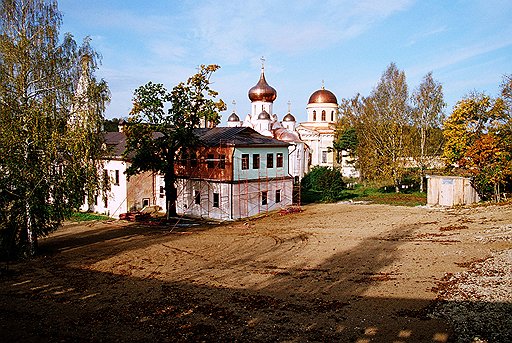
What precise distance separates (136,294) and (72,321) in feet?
8.52

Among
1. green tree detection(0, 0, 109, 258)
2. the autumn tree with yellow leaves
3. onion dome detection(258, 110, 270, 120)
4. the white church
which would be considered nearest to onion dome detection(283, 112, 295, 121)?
the white church

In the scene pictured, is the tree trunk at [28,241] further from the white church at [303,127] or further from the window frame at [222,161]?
the white church at [303,127]

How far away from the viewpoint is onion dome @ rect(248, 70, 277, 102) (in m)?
50.4

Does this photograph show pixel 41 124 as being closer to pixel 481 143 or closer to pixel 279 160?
pixel 279 160

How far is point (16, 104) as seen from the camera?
17516 mm

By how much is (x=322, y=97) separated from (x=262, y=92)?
54.1 feet

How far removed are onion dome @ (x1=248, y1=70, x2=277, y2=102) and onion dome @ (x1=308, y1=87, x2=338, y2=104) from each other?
14.8 metres

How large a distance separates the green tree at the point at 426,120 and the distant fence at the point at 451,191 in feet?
22.7

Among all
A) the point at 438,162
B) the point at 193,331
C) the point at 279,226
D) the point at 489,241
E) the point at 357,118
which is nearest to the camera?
the point at 193,331

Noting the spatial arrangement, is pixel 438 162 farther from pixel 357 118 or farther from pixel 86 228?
pixel 86 228

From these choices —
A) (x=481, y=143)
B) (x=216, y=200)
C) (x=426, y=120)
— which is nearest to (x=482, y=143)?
(x=481, y=143)

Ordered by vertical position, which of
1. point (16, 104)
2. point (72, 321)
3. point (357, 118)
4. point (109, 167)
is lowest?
point (72, 321)

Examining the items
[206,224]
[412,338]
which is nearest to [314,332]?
[412,338]

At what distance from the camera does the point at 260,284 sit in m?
14.7
